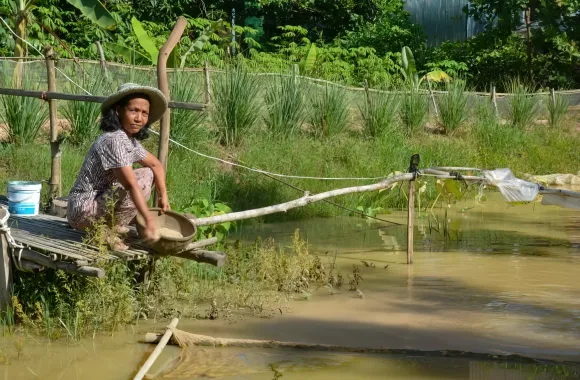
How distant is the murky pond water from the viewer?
17.3ft

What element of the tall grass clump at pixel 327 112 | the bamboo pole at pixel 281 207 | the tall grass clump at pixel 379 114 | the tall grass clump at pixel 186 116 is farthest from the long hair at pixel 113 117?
the tall grass clump at pixel 379 114

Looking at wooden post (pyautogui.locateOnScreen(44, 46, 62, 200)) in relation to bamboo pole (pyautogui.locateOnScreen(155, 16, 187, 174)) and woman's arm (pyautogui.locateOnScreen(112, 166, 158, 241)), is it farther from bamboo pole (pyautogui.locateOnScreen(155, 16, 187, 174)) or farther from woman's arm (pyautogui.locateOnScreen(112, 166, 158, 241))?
woman's arm (pyautogui.locateOnScreen(112, 166, 158, 241))

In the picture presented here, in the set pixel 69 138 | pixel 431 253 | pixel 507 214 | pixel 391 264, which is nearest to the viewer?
pixel 391 264

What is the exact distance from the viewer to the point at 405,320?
21.1ft

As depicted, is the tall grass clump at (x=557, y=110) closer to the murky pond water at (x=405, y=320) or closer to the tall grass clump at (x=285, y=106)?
the tall grass clump at (x=285, y=106)

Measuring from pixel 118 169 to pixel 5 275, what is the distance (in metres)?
1.02

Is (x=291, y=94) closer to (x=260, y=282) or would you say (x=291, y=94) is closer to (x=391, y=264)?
(x=391, y=264)

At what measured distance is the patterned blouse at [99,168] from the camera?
5.48m

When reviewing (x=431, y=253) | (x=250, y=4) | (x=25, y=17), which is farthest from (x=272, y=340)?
(x=250, y=4)

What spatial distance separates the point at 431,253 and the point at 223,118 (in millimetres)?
4299

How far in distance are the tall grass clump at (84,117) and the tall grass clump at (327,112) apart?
3.31 metres

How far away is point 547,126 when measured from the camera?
16.5 m

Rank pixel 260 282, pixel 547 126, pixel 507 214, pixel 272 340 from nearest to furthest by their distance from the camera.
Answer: pixel 272 340 → pixel 260 282 → pixel 507 214 → pixel 547 126

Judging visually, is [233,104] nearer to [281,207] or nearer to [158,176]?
[281,207]
